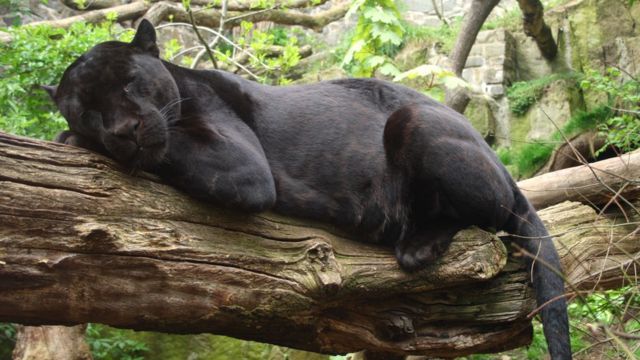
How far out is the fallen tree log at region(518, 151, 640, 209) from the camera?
416 centimetres

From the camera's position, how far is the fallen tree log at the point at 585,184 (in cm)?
416

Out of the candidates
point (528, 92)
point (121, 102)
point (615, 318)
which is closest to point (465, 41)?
point (615, 318)

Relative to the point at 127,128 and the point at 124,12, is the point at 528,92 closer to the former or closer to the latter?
the point at 124,12

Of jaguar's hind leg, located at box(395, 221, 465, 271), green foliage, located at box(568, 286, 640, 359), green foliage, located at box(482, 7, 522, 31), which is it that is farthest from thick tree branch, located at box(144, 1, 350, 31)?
green foliage, located at box(568, 286, 640, 359)

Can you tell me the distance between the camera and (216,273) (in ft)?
8.91

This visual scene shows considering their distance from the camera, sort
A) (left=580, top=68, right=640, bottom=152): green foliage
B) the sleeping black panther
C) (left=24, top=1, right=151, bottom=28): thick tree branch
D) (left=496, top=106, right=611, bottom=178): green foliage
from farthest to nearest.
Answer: (left=24, top=1, right=151, bottom=28): thick tree branch < (left=496, top=106, right=611, bottom=178): green foliage < (left=580, top=68, right=640, bottom=152): green foliage < the sleeping black panther

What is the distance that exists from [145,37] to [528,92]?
8.89 m

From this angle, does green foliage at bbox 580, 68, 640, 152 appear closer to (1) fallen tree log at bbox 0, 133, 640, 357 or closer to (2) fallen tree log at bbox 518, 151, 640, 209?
(2) fallen tree log at bbox 518, 151, 640, 209

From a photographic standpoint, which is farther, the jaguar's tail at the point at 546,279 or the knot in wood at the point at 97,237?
the jaguar's tail at the point at 546,279

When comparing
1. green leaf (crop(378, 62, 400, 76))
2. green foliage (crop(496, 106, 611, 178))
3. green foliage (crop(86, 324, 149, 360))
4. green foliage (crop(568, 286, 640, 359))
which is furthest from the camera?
green foliage (crop(496, 106, 611, 178))

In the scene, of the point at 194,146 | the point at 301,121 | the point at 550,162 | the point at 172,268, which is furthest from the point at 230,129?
the point at 550,162

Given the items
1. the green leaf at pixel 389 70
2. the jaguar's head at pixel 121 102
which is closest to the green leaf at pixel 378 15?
the green leaf at pixel 389 70

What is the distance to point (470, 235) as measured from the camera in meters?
3.33

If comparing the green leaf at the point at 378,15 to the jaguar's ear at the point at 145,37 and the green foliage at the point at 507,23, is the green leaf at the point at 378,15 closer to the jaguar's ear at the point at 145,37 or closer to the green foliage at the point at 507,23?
the jaguar's ear at the point at 145,37
